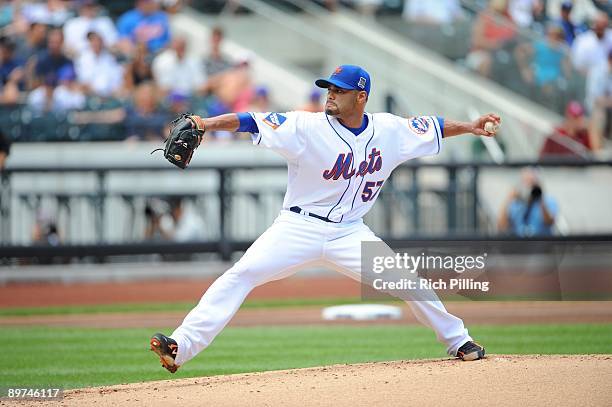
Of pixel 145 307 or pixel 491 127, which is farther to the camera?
pixel 145 307

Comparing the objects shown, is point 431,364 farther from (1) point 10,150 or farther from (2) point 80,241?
(1) point 10,150

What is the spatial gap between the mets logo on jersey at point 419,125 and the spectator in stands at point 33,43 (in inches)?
404


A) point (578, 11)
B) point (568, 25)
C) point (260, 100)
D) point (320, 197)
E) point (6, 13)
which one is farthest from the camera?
point (578, 11)

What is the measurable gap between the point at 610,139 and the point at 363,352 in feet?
28.2

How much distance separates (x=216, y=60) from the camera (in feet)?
56.5

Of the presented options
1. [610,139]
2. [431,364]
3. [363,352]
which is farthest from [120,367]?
[610,139]

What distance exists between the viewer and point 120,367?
29.9 ft

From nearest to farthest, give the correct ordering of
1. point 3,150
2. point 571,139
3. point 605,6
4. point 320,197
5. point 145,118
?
point 320,197, point 3,150, point 145,118, point 571,139, point 605,6

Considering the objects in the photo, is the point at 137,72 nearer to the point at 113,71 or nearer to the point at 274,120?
the point at 113,71

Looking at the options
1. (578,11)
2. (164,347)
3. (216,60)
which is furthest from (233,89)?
(164,347)

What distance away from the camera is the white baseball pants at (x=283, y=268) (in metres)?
7.12

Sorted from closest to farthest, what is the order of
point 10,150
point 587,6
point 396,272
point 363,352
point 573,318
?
1. point 396,272
2. point 363,352
3. point 573,318
4. point 10,150
5. point 587,6

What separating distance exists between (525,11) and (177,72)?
19.7 feet

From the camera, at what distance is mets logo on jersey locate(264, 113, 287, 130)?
7.32m
